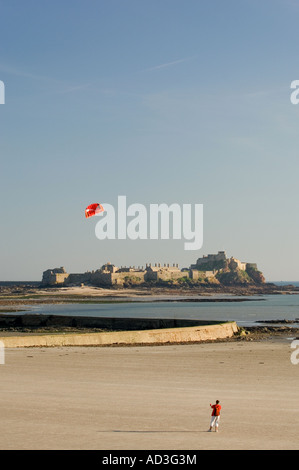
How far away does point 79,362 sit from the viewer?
20766 millimetres

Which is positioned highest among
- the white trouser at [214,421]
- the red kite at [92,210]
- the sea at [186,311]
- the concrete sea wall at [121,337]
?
the red kite at [92,210]

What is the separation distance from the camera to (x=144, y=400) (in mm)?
13469

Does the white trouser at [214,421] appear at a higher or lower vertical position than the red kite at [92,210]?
lower

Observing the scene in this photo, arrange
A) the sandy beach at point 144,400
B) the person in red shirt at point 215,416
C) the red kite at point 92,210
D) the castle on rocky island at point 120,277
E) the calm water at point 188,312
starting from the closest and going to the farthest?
the sandy beach at point 144,400 < the person in red shirt at point 215,416 < the red kite at point 92,210 < the calm water at point 188,312 < the castle on rocky island at point 120,277

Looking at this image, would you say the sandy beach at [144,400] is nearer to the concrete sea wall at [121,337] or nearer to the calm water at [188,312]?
the concrete sea wall at [121,337]

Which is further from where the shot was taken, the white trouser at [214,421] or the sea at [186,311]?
the sea at [186,311]

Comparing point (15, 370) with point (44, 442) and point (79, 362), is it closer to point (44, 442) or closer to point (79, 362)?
point (79, 362)

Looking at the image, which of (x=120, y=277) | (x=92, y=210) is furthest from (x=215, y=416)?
(x=120, y=277)

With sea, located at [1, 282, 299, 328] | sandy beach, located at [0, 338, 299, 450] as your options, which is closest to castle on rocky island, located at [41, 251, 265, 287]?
sea, located at [1, 282, 299, 328]

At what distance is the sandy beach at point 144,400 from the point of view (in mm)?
9719

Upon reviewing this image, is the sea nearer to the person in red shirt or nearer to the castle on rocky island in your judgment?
the person in red shirt

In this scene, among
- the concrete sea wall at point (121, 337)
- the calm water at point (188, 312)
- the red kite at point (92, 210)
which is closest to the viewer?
the concrete sea wall at point (121, 337)

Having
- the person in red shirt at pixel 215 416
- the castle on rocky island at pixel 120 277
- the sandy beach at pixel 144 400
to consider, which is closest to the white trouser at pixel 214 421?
the person in red shirt at pixel 215 416

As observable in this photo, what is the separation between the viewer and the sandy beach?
9719 millimetres
